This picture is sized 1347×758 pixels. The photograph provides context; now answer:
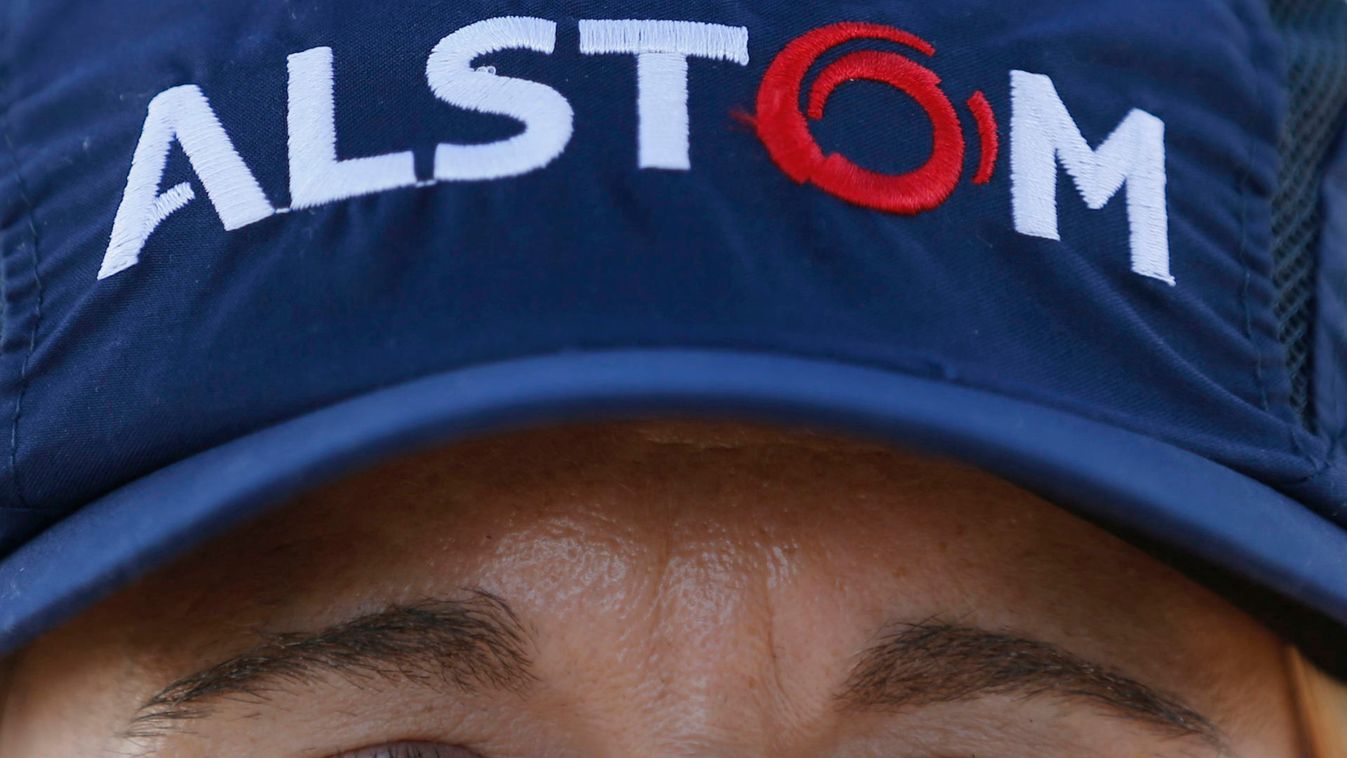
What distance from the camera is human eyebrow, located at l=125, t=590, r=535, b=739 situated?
955 mm

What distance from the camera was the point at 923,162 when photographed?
0.88 metres

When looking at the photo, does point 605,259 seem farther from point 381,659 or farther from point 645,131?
point 381,659

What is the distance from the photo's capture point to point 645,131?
2.84ft

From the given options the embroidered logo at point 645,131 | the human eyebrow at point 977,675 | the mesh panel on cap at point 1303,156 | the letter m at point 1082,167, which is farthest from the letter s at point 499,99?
the mesh panel on cap at point 1303,156

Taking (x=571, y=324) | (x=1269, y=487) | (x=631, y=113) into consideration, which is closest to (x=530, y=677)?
(x=571, y=324)

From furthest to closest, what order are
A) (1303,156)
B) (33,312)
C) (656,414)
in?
(1303,156)
(33,312)
(656,414)

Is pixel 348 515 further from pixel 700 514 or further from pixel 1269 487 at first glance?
pixel 1269 487

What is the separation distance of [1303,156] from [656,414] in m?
0.54

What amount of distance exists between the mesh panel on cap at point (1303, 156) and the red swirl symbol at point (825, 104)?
10.6 inches

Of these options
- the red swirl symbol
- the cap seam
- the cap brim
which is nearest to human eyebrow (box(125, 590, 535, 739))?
the cap brim

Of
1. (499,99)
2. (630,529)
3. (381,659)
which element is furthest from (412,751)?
(499,99)

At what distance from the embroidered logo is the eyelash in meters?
0.36

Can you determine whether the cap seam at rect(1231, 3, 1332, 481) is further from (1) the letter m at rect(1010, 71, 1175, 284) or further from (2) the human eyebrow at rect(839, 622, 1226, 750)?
(2) the human eyebrow at rect(839, 622, 1226, 750)

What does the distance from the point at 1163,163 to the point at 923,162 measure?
0.61 ft
